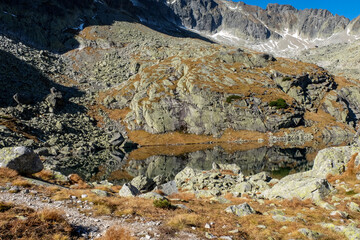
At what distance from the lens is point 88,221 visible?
1032 cm

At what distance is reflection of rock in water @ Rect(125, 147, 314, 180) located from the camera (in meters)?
46.4

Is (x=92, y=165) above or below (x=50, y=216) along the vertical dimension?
below

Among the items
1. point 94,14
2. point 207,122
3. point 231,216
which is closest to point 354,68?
point 207,122

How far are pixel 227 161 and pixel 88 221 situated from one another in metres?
47.2

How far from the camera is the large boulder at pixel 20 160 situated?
51.0 ft

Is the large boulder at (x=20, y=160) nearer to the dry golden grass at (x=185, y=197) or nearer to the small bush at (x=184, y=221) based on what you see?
the small bush at (x=184, y=221)

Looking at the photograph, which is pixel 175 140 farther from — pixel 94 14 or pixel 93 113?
pixel 94 14

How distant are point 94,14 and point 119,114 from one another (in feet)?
356

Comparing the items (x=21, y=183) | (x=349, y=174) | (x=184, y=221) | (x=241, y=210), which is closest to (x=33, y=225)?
(x=21, y=183)

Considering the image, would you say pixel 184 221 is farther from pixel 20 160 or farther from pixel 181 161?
pixel 181 161

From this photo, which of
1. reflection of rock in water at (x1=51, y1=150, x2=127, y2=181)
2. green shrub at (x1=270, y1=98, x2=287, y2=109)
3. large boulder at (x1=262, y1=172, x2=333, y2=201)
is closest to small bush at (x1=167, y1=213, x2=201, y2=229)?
large boulder at (x1=262, y1=172, x2=333, y2=201)

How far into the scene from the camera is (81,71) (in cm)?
11444

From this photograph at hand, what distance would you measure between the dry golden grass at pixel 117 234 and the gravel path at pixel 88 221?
1.56ft

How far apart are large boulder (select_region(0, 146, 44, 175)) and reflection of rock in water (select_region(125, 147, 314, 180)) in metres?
26.2
